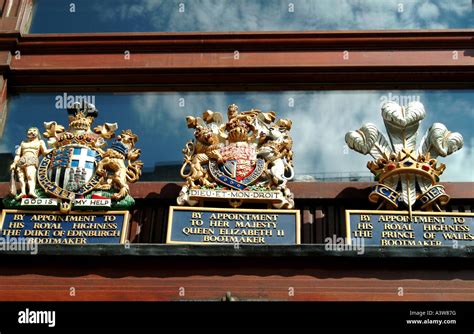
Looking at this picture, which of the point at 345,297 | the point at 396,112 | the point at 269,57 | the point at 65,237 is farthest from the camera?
the point at 269,57

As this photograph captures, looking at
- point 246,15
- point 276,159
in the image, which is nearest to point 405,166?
point 276,159

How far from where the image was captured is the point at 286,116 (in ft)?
52.6

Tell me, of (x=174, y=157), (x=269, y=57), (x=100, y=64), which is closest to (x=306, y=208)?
(x=174, y=157)

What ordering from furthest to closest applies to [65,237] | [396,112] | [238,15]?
[238,15] → [396,112] → [65,237]

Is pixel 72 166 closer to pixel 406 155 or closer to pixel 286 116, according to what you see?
pixel 286 116

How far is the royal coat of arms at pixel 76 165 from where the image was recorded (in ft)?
44.9

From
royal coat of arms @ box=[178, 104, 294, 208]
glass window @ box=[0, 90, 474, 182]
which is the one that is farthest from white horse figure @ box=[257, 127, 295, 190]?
glass window @ box=[0, 90, 474, 182]

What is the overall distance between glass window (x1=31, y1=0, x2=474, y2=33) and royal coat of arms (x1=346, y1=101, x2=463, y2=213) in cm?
399

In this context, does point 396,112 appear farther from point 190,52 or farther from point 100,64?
point 100,64

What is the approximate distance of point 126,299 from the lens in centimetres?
1237

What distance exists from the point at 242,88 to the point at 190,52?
135 centimetres

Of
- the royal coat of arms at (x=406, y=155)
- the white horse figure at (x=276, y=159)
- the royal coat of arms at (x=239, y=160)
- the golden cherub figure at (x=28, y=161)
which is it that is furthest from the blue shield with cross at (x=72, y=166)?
the royal coat of arms at (x=406, y=155)

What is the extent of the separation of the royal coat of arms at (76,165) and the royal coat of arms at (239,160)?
3.65 feet

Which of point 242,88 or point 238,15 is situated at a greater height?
point 238,15
